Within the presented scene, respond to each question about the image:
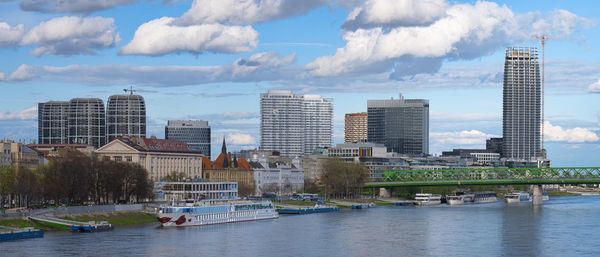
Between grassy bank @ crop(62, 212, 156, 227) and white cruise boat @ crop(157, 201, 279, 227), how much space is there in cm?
336

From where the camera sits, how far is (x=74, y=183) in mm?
138000

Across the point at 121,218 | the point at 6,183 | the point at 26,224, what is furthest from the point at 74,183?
the point at 26,224

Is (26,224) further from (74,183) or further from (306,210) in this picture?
(306,210)

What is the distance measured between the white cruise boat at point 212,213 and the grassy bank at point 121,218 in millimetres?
3363

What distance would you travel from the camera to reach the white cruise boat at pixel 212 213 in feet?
416

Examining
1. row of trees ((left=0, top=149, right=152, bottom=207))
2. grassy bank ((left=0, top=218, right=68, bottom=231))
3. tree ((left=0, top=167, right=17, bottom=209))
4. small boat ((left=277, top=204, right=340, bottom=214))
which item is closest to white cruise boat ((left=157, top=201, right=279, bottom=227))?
row of trees ((left=0, top=149, right=152, bottom=207))

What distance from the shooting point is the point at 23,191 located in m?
130

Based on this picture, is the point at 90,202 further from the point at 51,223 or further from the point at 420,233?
the point at 420,233

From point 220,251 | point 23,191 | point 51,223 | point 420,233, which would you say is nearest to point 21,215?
point 51,223

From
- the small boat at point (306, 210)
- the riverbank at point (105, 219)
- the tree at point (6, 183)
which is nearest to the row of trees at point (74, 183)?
the tree at point (6, 183)

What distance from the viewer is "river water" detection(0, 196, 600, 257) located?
94.2 metres

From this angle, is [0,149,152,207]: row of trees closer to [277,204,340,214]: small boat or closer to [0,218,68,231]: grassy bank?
[0,218,68,231]: grassy bank

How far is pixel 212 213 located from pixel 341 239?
2922 cm

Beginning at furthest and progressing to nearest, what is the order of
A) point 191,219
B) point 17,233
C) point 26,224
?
point 191,219, point 26,224, point 17,233
